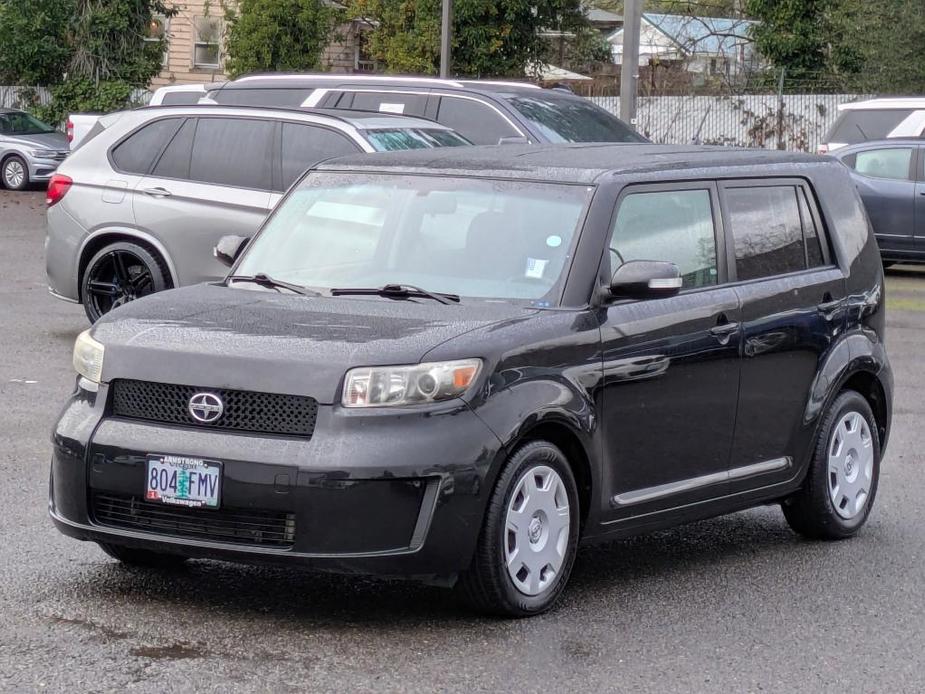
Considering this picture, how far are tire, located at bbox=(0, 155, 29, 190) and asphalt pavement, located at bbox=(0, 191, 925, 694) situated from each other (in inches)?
1061

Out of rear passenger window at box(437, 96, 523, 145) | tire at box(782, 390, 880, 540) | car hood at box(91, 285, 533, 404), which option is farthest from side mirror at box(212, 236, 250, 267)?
rear passenger window at box(437, 96, 523, 145)

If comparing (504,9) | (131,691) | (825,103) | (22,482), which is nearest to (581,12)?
(504,9)

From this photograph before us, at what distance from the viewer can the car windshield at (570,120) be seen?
606 inches

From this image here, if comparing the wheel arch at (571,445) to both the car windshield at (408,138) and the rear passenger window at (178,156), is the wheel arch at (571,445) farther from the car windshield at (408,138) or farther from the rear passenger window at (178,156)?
the rear passenger window at (178,156)

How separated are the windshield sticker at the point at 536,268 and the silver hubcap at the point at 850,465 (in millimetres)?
1876

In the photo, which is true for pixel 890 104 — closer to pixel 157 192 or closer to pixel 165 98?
pixel 165 98

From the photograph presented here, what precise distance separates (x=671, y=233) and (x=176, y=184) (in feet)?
22.2

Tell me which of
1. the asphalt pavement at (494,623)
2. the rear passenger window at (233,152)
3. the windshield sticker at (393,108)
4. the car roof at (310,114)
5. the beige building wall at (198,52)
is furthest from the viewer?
the beige building wall at (198,52)

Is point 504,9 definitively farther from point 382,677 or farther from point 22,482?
point 382,677

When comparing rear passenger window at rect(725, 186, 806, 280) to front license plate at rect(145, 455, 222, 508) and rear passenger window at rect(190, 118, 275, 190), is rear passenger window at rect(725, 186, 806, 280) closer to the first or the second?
front license plate at rect(145, 455, 222, 508)

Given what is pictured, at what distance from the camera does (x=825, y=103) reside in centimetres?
3831

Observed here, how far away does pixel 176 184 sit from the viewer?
1293 cm

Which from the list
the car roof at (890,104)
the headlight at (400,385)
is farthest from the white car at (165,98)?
the headlight at (400,385)

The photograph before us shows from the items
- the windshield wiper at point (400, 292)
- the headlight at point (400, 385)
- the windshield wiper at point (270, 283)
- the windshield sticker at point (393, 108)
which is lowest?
the headlight at point (400, 385)
